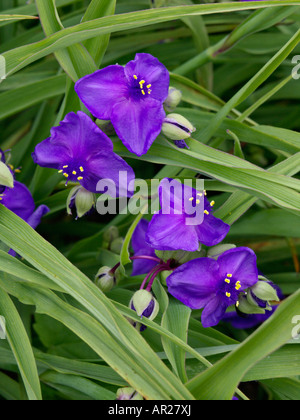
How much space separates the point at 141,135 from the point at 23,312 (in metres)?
0.51

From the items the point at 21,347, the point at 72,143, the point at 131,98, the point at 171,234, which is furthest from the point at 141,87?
the point at 21,347

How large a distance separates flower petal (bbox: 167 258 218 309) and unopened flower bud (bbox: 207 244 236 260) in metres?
0.03

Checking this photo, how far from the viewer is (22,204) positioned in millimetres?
902

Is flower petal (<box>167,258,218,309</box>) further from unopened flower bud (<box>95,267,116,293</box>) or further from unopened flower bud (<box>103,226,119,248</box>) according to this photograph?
unopened flower bud (<box>103,226,119,248</box>)

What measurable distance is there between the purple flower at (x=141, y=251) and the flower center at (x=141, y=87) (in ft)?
0.92

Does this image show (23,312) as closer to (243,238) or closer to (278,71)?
(243,238)

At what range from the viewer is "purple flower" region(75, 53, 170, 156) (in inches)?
30.1

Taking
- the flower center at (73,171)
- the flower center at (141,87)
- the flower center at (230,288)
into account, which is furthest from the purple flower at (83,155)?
the flower center at (230,288)

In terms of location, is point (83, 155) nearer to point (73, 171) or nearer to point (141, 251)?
point (73, 171)

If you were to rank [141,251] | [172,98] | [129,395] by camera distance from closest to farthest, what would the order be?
[129,395] < [172,98] < [141,251]

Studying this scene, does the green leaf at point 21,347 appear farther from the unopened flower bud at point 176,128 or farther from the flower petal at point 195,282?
the unopened flower bud at point 176,128

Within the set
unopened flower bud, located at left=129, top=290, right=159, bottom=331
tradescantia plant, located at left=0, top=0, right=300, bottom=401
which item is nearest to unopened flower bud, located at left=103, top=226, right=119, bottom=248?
tradescantia plant, located at left=0, top=0, right=300, bottom=401

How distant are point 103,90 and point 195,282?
0.34 m
